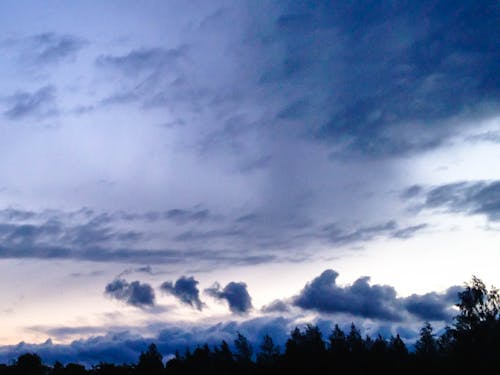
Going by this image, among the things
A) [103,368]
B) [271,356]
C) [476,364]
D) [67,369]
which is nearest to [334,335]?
[271,356]

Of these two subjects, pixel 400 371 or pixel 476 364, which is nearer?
pixel 476 364

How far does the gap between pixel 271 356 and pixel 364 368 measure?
48.5m

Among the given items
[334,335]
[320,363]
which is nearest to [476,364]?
[320,363]

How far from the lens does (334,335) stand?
13625 centimetres

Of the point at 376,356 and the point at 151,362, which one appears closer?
the point at 376,356

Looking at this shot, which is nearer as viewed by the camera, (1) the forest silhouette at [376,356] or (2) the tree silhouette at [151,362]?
(1) the forest silhouette at [376,356]

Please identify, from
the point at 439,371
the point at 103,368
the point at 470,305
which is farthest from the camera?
the point at 103,368

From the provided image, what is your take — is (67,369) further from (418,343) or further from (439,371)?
(439,371)

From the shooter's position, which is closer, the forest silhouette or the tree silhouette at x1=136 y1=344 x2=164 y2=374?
the forest silhouette

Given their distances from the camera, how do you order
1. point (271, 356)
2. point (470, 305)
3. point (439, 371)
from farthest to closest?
point (271, 356), point (470, 305), point (439, 371)

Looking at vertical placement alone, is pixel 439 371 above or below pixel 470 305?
below

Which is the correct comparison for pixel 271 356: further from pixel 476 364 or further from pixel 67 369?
pixel 67 369

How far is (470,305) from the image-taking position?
86000mm

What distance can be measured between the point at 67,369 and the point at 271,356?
82.4 m
